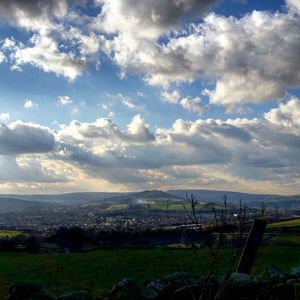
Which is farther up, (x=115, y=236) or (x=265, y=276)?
(x=265, y=276)

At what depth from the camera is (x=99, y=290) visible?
1520 cm

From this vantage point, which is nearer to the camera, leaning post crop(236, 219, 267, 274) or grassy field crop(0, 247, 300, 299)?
leaning post crop(236, 219, 267, 274)

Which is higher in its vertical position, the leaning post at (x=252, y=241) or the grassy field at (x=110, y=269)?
the leaning post at (x=252, y=241)

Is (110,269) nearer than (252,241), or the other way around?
(252,241)

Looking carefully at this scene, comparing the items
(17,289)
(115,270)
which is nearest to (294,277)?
(17,289)

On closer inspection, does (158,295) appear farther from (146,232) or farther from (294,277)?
(146,232)

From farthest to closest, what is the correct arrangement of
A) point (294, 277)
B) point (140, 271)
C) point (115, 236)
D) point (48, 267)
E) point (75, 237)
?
1. point (115, 236)
2. point (75, 237)
3. point (48, 267)
4. point (140, 271)
5. point (294, 277)

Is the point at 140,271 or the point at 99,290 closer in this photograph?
the point at 99,290

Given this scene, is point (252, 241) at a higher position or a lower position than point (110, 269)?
higher

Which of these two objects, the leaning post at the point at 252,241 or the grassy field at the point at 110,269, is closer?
the leaning post at the point at 252,241

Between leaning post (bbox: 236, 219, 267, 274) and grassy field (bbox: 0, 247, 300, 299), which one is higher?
leaning post (bbox: 236, 219, 267, 274)

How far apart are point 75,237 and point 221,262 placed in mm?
41889

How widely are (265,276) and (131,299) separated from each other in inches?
141

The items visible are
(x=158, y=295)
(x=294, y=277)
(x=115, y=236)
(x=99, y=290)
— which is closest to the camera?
(x=158, y=295)
